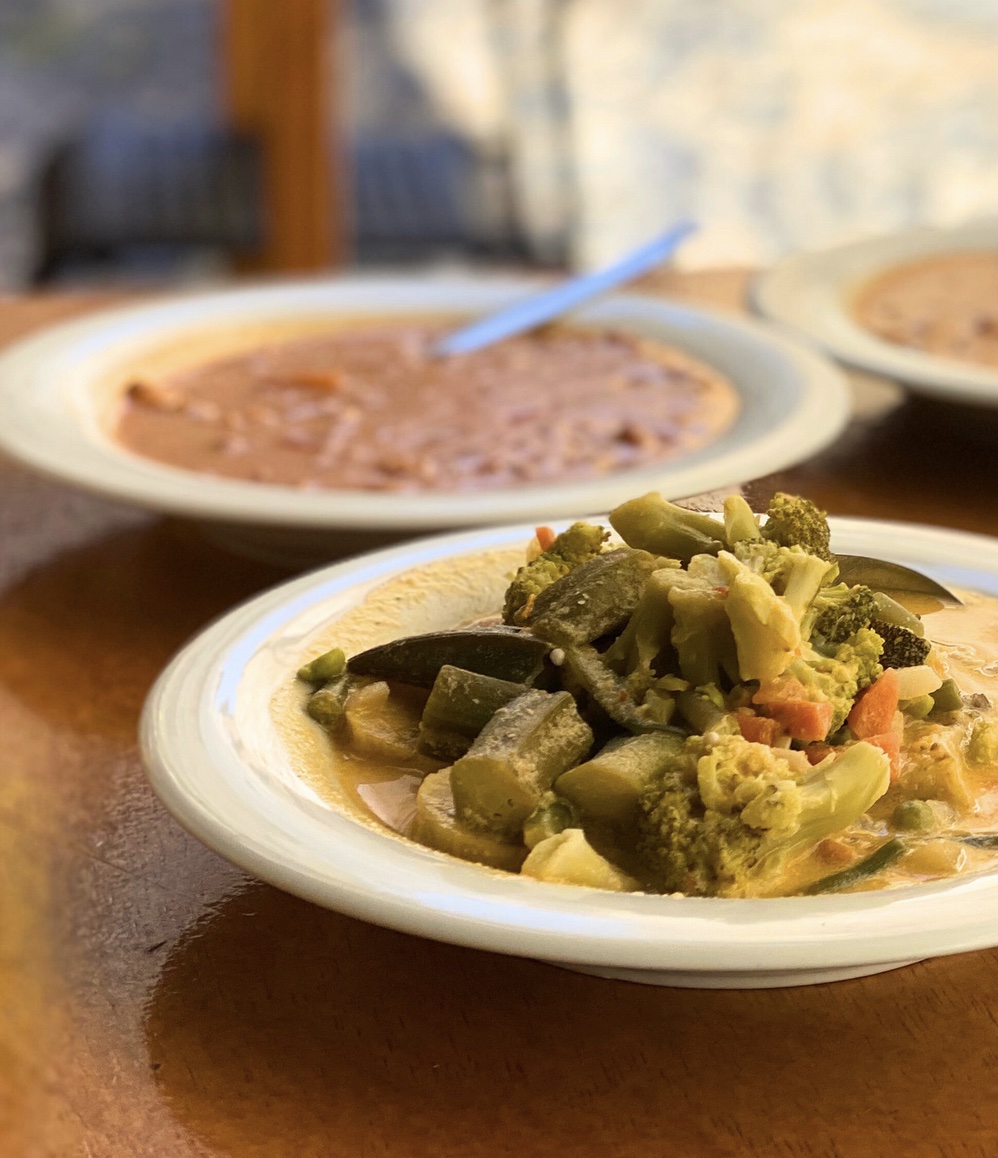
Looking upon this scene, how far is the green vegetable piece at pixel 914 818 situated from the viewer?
2.51ft

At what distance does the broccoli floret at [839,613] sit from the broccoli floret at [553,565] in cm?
13

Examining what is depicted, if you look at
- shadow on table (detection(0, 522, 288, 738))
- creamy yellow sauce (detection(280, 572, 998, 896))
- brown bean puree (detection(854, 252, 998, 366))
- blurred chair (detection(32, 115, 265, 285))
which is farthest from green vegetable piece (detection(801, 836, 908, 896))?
blurred chair (detection(32, 115, 265, 285))

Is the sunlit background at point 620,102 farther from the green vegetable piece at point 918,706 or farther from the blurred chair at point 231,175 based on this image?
the green vegetable piece at point 918,706

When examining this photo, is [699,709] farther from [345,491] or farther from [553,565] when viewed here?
[345,491]

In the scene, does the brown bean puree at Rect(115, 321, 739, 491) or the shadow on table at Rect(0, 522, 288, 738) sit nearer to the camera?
the shadow on table at Rect(0, 522, 288, 738)

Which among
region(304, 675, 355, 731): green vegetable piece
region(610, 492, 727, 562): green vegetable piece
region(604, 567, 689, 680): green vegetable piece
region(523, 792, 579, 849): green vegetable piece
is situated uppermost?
region(610, 492, 727, 562): green vegetable piece

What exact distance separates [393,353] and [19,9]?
14.0 feet

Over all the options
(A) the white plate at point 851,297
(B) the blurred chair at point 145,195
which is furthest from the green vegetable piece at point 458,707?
(B) the blurred chair at point 145,195

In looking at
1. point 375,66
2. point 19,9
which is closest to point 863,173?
point 375,66

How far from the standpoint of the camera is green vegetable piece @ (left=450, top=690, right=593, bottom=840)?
2.46 ft

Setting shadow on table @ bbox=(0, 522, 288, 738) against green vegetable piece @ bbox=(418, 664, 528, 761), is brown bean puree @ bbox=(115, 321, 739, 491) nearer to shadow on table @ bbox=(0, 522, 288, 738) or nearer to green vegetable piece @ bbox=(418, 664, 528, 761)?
shadow on table @ bbox=(0, 522, 288, 738)

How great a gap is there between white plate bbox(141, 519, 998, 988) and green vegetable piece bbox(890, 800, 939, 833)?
69mm

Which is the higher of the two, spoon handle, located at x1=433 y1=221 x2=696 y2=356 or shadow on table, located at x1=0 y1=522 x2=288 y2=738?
spoon handle, located at x1=433 y1=221 x2=696 y2=356

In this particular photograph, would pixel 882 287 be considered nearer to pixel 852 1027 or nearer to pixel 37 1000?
pixel 852 1027
